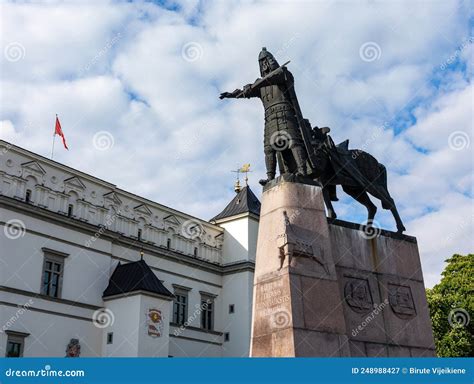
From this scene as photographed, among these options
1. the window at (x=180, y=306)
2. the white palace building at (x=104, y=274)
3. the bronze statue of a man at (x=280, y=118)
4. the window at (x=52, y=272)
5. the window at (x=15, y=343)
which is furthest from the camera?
the window at (x=180, y=306)

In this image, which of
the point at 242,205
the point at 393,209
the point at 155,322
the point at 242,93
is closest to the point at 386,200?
the point at 393,209

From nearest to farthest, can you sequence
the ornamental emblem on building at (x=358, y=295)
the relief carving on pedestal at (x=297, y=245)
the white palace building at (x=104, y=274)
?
the relief carving on pedestal at (x=297, y=245) → the ornamental emblem on building at (x=358, y=295) → the white palace building at (x=104, y=274)

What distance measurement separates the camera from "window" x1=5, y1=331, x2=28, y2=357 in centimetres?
2872

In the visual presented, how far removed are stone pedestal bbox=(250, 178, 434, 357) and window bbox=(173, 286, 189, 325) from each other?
A: 90.4 ft

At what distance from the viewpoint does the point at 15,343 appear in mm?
28969

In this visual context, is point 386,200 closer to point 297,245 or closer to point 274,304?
point 297,245

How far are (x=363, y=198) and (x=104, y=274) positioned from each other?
78.4 feet

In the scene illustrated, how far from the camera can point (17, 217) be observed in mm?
30219

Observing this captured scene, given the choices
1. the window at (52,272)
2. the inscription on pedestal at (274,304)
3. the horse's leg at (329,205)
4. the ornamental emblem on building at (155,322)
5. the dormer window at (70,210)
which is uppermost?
the dormer window at (70,210)

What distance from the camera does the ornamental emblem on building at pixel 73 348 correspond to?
30797 mm

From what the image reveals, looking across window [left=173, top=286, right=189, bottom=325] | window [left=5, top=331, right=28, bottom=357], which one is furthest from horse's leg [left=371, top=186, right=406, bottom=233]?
window [left=173, top=286, right=189, bottom=325]

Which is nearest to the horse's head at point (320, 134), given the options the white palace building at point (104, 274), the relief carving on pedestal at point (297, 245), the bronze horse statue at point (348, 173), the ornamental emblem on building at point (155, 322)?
the bronze horse statue at point (348, 173)

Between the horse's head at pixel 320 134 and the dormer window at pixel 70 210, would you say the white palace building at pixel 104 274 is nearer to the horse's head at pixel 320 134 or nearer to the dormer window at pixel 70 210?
the dormer window at pixel 70 210

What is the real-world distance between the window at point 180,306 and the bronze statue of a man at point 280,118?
89.9 ft
